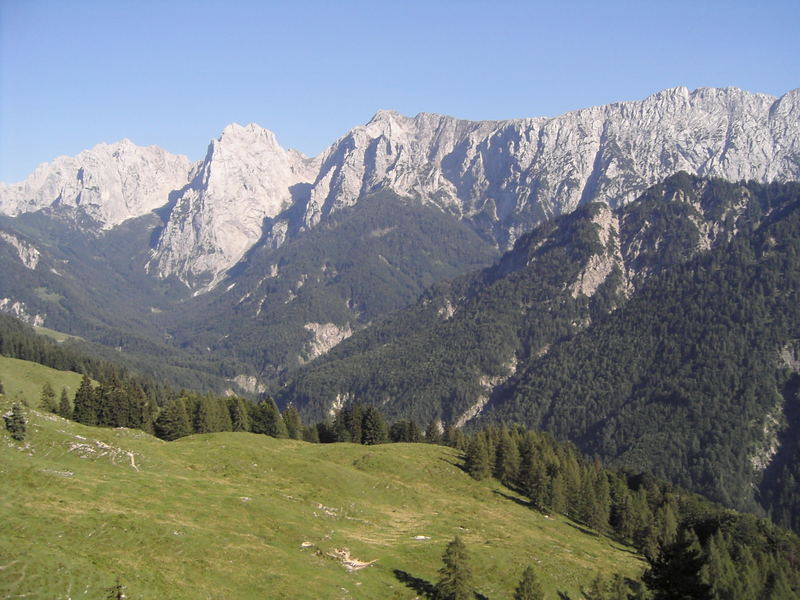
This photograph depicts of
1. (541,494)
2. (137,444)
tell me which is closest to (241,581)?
(137,444)

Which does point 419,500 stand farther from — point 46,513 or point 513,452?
point 46,513

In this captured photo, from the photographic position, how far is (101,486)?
69438 millimetres

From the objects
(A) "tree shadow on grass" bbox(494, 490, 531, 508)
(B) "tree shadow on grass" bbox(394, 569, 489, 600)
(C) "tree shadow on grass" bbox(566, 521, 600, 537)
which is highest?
(A) "tree shadow on grass" bbox(494, 490, 531, 508)

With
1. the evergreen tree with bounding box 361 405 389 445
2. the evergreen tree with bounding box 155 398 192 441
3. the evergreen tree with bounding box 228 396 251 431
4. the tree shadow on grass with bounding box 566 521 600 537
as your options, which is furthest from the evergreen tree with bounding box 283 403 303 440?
the tree shadow on grass with bounding box 566 521 600 537

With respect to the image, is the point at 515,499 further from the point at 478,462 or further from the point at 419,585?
the point at 419,585

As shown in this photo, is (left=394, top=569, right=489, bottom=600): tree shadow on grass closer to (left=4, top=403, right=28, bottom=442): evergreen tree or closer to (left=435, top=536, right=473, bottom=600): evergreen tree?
(left=435, top=536, right=473, bottom=600): evergreen tree

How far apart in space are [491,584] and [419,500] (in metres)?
31.9

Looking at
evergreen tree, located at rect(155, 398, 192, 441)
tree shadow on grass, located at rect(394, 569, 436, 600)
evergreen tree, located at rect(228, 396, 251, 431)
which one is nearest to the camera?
tree shadow on grass, located at rect(394, 569, 436, 600)

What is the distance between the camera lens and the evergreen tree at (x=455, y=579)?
63.6m

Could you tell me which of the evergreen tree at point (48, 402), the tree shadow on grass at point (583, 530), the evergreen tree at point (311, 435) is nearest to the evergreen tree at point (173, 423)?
the evergreen tree at point (48, 402)

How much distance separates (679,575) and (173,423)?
10075cm

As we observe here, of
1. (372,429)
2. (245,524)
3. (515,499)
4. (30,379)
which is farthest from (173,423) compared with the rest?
(30,379)

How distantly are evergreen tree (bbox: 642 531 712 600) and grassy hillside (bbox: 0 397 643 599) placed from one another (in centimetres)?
2494

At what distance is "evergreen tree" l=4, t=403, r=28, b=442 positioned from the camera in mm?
75188
